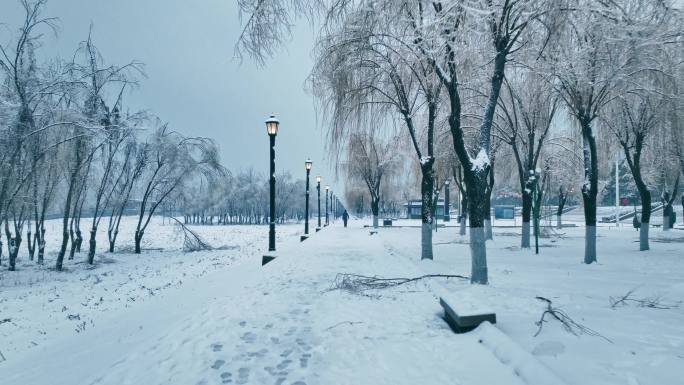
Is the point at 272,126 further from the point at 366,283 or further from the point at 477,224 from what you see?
the point at 477,224

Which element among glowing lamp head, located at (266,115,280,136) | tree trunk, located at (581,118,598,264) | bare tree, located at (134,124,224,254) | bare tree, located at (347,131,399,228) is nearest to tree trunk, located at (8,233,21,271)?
bare tree, located at (134,124,224,254)

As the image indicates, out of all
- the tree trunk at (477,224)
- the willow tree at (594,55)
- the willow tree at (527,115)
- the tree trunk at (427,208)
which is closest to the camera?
the willow tree at (594,55)

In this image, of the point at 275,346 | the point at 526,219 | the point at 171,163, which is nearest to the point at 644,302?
the point at 275,346

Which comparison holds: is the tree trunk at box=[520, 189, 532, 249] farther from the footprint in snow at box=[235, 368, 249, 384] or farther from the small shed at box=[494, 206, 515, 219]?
the small shed at box=[494, 206, 515, 219]

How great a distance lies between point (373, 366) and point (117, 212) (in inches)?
879

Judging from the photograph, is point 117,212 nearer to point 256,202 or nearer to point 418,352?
point 418,352

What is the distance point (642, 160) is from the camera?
18.2m

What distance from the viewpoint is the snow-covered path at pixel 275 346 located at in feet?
10.7

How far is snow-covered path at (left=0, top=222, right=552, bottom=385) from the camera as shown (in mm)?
3266

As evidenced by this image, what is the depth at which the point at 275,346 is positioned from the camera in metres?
3.92

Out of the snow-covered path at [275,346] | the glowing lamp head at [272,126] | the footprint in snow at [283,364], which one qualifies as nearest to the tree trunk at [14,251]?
the glowing lamp head at [272,126]

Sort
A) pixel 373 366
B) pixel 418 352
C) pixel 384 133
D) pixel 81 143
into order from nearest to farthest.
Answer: pixel 373 366
pixel 418 352
pixel 384 133
pixel 81 143

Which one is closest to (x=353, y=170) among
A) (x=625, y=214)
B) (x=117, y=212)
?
(x=117, y=212)

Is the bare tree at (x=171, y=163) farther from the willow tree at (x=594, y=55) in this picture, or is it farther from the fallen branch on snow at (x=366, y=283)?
the willow tree at (x=594, y=55)
